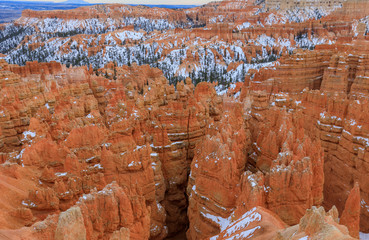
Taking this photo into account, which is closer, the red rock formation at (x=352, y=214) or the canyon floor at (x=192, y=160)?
the canyon floor at (x=192, y=160)

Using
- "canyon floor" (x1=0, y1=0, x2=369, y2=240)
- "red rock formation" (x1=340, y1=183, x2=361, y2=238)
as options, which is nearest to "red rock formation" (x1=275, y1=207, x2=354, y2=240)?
"canyon floor" (x1=0, y1=0, x2=369, y2=240)

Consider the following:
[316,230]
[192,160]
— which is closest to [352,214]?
[316,230]

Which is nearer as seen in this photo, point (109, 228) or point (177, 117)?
point (109, 228)

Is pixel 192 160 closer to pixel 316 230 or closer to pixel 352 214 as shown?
pixel 352 214

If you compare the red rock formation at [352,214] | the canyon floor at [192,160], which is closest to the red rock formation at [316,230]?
the canyon floor at [192,160]

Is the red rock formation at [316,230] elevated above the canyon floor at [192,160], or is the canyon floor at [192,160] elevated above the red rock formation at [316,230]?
the red rock formation at [316,230]

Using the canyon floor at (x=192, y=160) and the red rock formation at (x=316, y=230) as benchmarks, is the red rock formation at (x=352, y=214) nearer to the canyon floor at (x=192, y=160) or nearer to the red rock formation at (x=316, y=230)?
the canyon floor at (x=192, y=160)

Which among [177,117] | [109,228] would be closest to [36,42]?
[177,117]

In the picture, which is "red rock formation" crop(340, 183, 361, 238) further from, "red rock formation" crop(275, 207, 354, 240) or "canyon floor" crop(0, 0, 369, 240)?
"red rock formation" crop(275, 207, 354, 240)

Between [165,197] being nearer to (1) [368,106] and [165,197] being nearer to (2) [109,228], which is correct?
(2) [109,228]

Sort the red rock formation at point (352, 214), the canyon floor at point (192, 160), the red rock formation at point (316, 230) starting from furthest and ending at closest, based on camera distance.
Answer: the red rock formation at point (352, 214)
the canyon floor at point (192, 160)
the red rock formation at point (316, 230)

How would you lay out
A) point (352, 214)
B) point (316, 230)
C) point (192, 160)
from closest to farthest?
1. point (316, 230)
2. point (352, 214)
3. point (192, 160)
